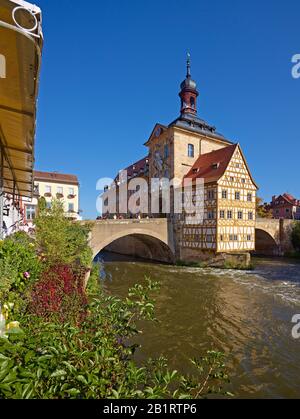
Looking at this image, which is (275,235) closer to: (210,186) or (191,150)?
(210,186)

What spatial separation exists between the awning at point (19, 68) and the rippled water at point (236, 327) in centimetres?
644

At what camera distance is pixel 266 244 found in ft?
105

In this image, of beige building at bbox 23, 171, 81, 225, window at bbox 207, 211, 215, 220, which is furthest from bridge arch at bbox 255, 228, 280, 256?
beige building at bbox 23, 171, 81, 225

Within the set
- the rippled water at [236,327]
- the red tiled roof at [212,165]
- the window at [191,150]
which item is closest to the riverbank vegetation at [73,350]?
the rippled water at [236,327]

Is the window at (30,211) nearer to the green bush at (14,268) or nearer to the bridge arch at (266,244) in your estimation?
the green bush at (14,268)

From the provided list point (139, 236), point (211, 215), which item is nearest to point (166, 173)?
point (139, 236)

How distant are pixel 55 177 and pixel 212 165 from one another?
72.7ft

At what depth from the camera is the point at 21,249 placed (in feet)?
15.6

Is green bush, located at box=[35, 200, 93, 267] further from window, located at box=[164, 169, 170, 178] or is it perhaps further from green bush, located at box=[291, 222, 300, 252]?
green bush, located at box=[291, 222, 300, 252]

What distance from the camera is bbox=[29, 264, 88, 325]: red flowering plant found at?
3.89m

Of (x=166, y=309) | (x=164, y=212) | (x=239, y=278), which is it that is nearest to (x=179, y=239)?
(x=164, y=212)

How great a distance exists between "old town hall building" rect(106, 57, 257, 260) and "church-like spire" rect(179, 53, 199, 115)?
525cm

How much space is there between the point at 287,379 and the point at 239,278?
1149 cm

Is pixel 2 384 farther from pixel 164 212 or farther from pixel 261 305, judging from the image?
pixel 164 212
